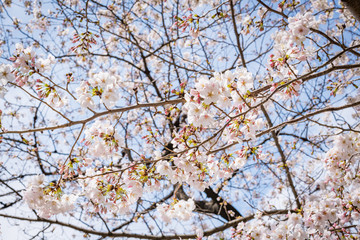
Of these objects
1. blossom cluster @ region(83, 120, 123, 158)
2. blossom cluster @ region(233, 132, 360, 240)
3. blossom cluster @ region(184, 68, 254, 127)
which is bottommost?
blossom cluster @ region(233, 132, 360, 240)

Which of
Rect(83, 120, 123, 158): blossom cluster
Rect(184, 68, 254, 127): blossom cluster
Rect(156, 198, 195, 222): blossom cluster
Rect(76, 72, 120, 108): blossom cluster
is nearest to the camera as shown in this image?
Rect(184, 68, 254, 127): blossom cluster

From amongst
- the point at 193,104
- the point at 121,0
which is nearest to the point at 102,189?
the point at 193,104

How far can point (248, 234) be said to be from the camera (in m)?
3.25

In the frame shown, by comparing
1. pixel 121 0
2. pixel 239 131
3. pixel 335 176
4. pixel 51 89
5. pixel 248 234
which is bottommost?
pixel 248 234

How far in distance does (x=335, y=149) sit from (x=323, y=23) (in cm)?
383

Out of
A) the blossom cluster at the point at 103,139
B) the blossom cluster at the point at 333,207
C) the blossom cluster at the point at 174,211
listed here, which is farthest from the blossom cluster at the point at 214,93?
the blossom cluster at the point at 333,207

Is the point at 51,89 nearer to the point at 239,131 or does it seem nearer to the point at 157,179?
the point at 157,179

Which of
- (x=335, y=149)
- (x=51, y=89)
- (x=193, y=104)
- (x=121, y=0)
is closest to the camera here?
(x=193, y=104)

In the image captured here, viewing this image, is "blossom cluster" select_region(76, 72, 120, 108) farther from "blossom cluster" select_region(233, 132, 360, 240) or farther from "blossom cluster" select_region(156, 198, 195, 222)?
"blossom cluster" select_region(233, 132, 360, 240)

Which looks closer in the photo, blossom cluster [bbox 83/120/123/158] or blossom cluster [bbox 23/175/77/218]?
blossom cluster [bbox 23/175/77/218]

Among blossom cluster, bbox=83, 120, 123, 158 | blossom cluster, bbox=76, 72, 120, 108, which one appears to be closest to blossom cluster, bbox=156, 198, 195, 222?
blossom cluster, bbox=83, 120, 123, 158

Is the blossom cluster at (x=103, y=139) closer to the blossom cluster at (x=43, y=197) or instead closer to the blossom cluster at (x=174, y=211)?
the blossom cluster at (x=43, y=197)

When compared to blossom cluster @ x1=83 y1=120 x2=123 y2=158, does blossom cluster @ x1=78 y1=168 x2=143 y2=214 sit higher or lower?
lower

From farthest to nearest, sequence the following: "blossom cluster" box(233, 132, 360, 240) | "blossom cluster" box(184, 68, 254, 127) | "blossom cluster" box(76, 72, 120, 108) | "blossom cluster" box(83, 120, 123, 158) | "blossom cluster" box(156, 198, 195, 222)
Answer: "blossom cluster" box(233, 132, 360, 240) → "blossom cluster" box(156, 198, 195, 222) → "blossom cluster" box(83, 120, 123, 158) → "blossom cluster" box(76, 72, 120, 108) → "blossom cluster" box(184, 68, 254, 127)
